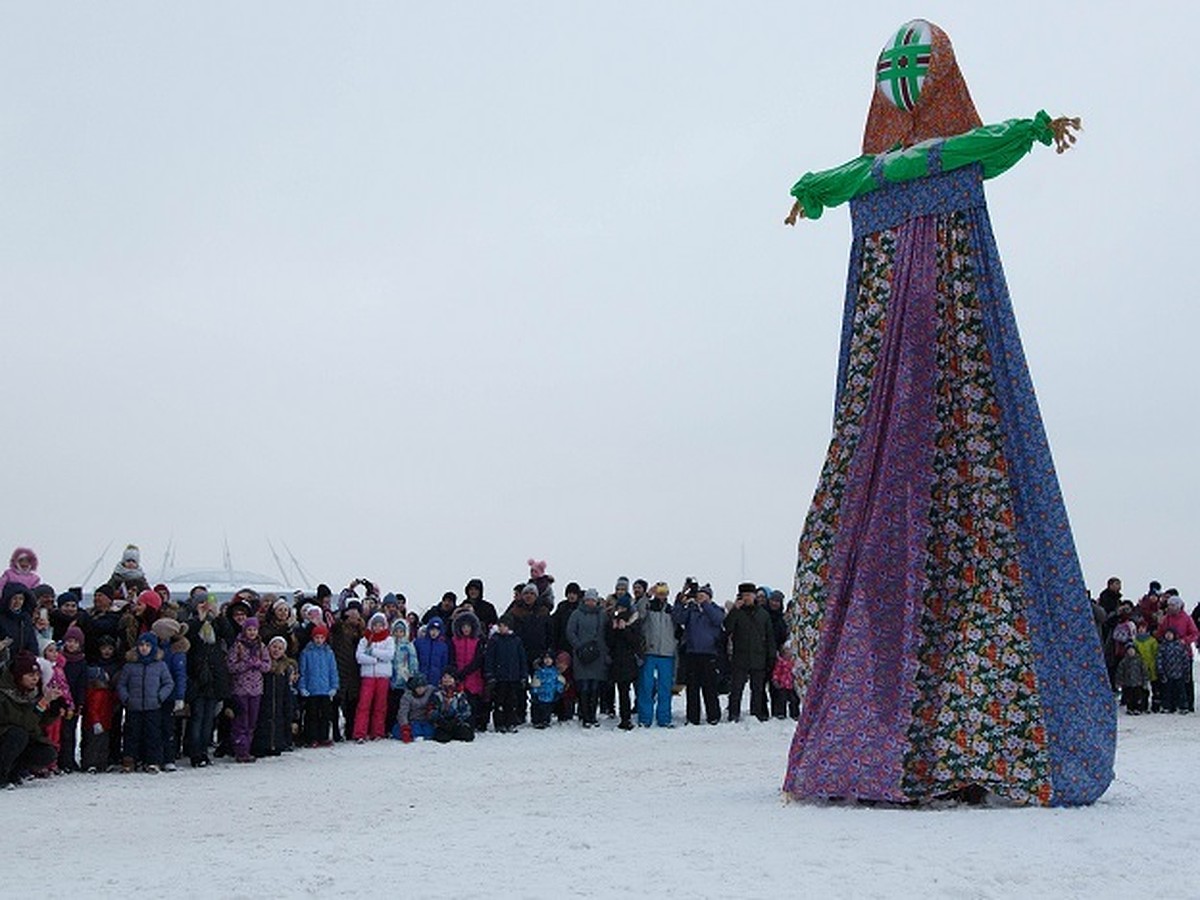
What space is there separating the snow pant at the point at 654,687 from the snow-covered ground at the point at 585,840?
6246 mm

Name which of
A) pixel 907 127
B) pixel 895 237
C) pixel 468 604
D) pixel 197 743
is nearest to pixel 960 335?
pixel 895 237

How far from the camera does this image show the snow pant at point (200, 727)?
45.1ft

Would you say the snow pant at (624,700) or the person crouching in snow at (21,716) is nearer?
the person crouching in snow at (21,716)

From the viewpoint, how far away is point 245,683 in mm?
14148

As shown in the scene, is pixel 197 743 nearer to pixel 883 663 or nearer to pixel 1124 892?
pixel 883 663

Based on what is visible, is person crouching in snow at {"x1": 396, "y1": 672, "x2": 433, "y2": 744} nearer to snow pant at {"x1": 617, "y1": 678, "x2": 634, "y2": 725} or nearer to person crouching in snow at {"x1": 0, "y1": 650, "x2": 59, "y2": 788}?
snow pant at {"x1": 617, "y1": 678, "x2": 634, "y2": 725}

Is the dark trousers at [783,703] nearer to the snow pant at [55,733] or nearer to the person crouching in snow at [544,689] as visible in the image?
the person crouching in snow at [544,689]

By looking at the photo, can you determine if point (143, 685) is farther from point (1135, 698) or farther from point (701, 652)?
point (1135, 698)

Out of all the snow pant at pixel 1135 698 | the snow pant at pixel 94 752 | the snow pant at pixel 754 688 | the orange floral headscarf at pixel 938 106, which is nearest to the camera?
the orange floral headscarf at pixel 938 106

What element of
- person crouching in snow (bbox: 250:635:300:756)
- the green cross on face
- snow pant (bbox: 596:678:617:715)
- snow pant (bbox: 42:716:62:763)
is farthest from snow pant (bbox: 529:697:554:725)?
the green cross on face

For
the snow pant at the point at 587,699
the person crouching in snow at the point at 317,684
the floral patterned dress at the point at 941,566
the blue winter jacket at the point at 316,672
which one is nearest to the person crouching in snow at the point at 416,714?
the person crouching in snow at the point at 317,684

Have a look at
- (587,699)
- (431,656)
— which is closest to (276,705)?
(431,656)

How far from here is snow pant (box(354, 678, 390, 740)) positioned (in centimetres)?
1631

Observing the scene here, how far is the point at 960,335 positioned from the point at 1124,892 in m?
3.75
